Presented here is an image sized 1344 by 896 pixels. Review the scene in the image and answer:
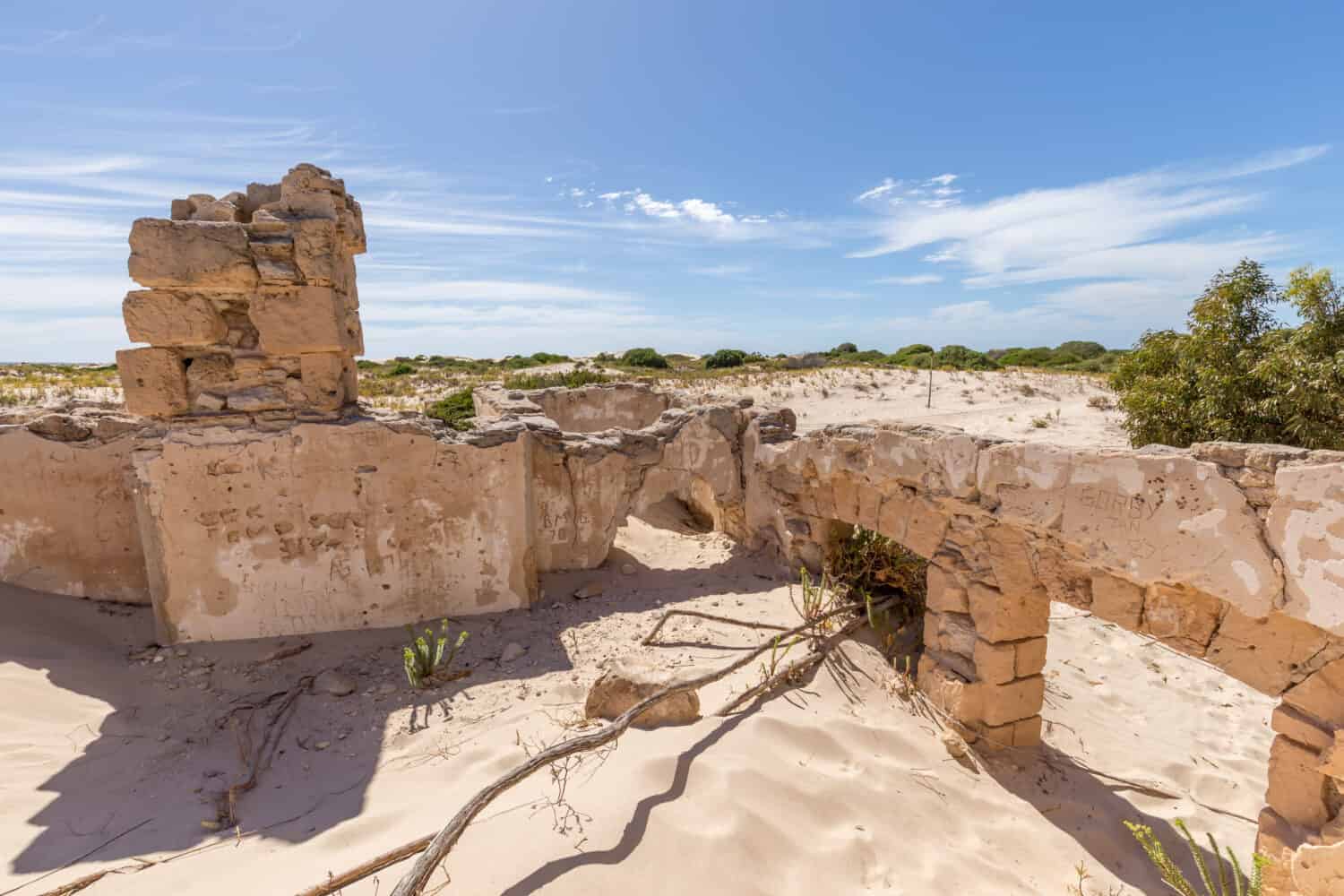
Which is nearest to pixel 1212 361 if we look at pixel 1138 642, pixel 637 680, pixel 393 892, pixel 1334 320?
pixel 1334 320

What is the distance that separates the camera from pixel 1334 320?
7.13 meters

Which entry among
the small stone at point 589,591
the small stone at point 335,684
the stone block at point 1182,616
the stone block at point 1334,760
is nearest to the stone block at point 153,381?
the small stone at point 335,684

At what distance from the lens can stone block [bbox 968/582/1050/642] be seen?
3.86 metres

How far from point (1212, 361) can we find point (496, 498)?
8.78 m

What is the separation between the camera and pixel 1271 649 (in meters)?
2.63

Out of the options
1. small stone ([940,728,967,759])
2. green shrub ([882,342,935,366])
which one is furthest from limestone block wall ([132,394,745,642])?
green shrub ([882,342,935,366])

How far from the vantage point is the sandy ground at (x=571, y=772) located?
8.66 ft

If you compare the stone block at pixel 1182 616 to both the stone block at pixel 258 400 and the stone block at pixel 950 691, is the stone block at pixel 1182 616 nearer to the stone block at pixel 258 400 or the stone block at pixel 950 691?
the stone block at pixel 950 691

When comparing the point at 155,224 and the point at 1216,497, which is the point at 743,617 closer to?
the point at 1216,497

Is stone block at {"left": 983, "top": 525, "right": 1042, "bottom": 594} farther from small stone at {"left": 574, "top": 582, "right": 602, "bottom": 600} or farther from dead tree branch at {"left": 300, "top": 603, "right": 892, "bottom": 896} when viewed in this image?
small stone at {"left": 574, "top": 582, "right": 602, "bottom": 600}

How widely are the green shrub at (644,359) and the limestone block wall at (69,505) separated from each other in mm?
30348

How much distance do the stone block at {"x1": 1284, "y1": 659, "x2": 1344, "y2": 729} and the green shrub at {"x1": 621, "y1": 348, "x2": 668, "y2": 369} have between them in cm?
3293

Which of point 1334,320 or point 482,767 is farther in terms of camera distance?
point 1334,320

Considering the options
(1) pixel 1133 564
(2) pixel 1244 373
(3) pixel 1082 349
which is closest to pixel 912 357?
(3) pixel 1082 349
